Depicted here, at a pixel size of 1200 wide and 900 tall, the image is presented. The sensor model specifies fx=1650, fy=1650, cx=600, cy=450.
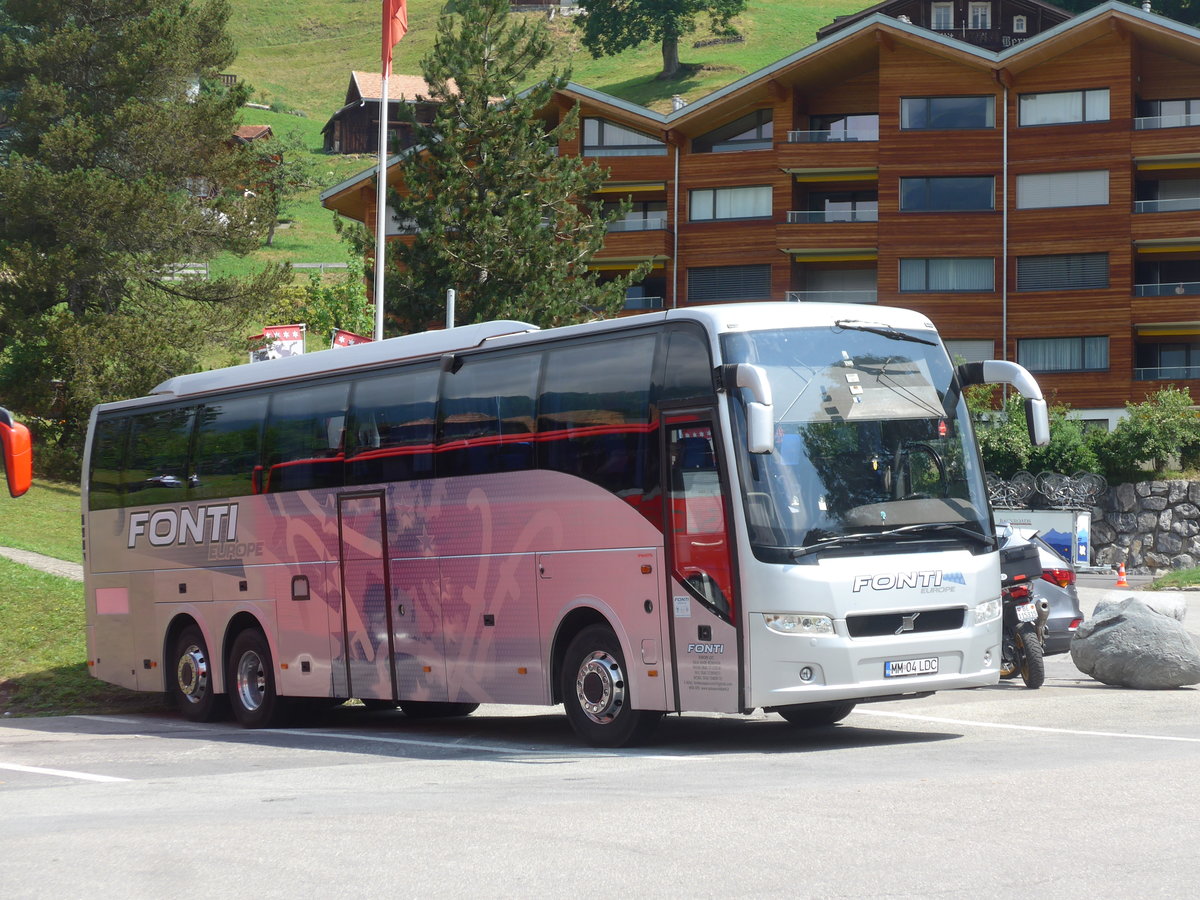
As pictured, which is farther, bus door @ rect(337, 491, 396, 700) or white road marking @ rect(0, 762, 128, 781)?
bus door @ rect(337, 491, 396, 700)

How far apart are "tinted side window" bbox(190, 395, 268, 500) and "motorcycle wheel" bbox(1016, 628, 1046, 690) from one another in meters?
8.12

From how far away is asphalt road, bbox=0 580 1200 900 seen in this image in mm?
7258

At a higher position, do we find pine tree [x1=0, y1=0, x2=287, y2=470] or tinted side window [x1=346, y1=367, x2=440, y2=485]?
pine tree [x1=0, y1=0, x2=287, y2=470]

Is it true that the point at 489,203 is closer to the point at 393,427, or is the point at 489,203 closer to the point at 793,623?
the point at 393,427

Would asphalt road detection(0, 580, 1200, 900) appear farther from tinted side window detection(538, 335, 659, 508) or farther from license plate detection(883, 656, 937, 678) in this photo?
tinted side window detection(538, 335, 659, 508)

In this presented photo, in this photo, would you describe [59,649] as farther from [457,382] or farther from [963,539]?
[963,539]

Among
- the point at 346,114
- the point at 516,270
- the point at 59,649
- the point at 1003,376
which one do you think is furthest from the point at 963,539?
the point at 346,114

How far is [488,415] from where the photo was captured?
14250 millimetres

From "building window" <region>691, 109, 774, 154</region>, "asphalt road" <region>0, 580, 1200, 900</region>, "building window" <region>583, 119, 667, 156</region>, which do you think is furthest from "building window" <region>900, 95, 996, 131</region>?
"asphalt road" <region>0, 580, 1200, 900</region>

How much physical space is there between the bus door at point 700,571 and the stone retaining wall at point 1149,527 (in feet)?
138

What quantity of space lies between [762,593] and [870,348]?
2.27 m

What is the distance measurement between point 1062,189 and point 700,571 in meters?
48.4

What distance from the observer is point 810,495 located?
12047mm

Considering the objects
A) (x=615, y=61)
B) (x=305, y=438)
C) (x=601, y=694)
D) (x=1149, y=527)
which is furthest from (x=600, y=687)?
(x=615, y=61)
